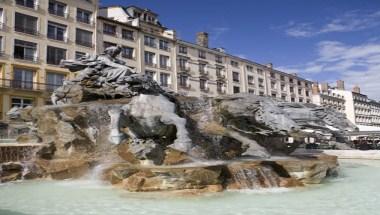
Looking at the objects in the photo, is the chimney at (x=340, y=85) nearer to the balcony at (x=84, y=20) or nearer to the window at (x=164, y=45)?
the window at (x=164, y=45)

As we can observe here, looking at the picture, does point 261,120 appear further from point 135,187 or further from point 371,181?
point 135,187

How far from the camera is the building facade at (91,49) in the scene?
3847cm

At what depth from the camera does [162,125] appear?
37.1 feet

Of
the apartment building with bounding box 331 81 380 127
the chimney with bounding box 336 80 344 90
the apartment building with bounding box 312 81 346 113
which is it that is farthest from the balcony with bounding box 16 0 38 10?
the chimney with bounding box 336 80 344 90

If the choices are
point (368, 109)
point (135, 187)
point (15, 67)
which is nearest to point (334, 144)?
point (135, 187)

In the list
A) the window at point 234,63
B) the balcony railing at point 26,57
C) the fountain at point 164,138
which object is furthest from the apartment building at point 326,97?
the fountain at point 164,138

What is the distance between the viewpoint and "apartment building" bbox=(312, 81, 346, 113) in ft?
295

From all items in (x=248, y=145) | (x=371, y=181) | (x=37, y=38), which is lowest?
(x=371, y=181)

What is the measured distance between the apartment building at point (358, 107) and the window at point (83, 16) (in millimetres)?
72961

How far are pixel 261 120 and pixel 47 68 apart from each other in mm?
33697

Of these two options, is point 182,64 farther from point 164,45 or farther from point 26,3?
point 26,3

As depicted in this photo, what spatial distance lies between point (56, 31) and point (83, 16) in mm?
4251

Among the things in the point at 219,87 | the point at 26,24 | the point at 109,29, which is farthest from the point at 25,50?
the point at 219,87

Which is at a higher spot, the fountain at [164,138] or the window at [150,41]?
the window at [150,41]
